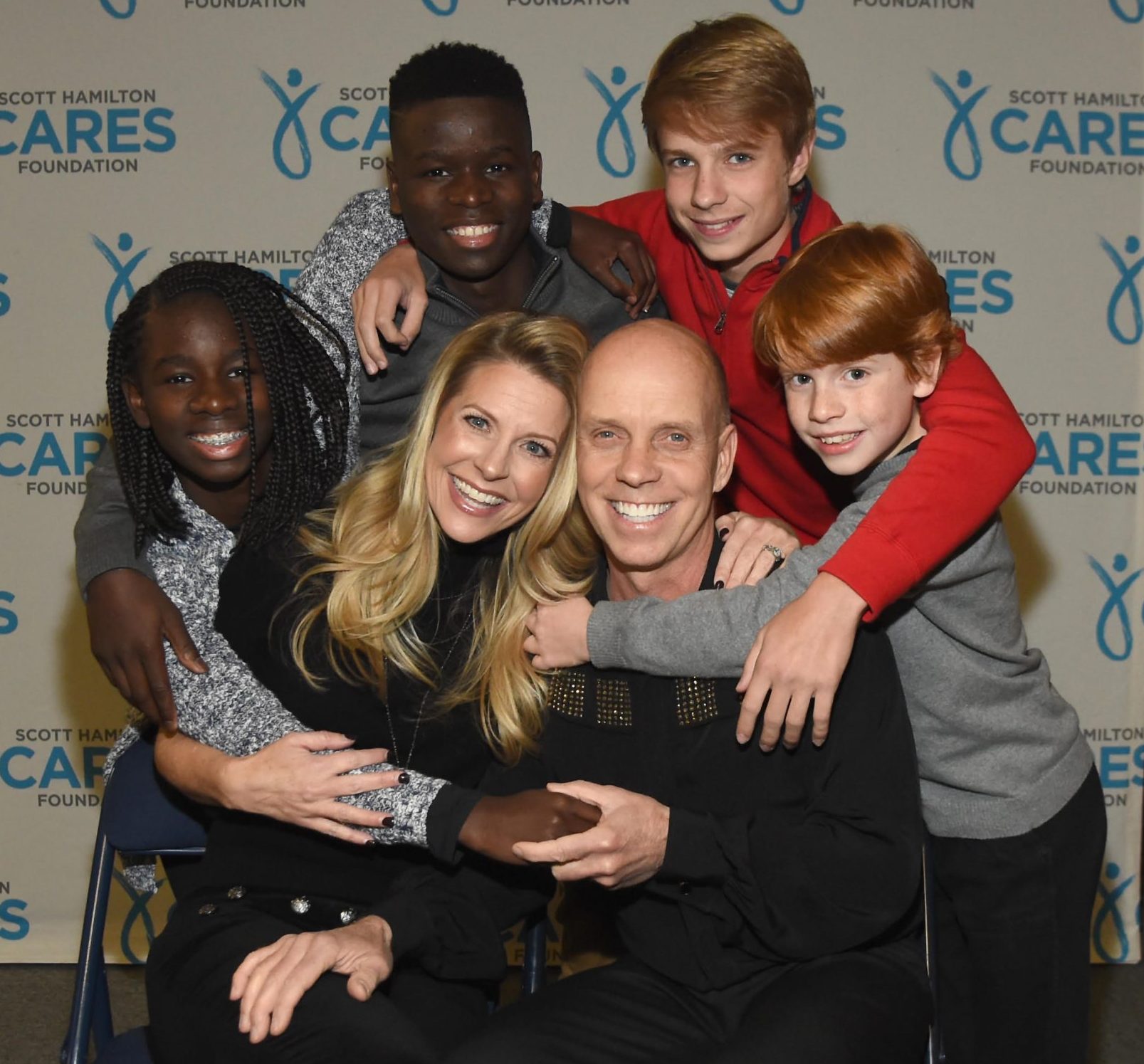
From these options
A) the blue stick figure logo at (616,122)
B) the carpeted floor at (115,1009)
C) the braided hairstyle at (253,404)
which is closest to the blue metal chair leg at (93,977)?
the braided hairstyle at (253,404)

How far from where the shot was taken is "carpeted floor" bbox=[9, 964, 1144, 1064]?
3.38 metres

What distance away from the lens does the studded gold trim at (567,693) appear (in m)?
2.25

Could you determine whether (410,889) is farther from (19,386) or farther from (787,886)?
(19,386)

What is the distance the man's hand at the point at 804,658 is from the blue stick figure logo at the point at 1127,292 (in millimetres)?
2273

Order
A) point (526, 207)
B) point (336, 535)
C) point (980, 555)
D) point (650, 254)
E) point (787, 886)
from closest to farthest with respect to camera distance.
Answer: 1. point (787, 886)
2. point (980, 555)
3. point (336, 535)
4. point (526, 207)
5. point (650, 254)

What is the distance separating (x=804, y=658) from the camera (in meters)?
1.97

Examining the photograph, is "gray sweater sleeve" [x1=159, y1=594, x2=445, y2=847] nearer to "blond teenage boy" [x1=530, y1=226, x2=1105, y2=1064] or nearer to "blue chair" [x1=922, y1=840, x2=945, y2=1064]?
"blond teenage boy" [x1=530, y1=226, x2=1105, y2=1064]

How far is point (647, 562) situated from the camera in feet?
7.33

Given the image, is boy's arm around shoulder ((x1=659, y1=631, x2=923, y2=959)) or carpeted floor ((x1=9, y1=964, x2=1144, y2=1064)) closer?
boy's arm around shoulder ((x1=659, y1=631, x2=923, y2=959))

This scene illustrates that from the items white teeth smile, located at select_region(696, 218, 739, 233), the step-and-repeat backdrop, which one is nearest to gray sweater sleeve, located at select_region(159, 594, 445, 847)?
white teeth smile, located at select_region(696, 218, 739, 233)

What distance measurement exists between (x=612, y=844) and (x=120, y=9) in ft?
9.93

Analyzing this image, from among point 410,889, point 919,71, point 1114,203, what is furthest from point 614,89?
point 410,889

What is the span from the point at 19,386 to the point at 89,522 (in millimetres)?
1651

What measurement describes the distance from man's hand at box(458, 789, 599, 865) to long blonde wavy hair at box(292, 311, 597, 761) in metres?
0.22
